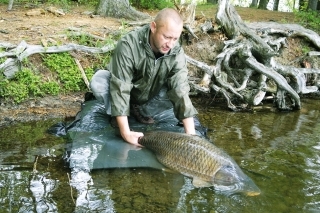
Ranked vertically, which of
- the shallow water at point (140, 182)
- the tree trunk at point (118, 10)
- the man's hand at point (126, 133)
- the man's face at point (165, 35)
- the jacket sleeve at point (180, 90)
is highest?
the tree trunk at point (118, 10)

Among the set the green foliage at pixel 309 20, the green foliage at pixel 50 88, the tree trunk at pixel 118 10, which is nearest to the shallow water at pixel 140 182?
the green foliage at pixel 50 88

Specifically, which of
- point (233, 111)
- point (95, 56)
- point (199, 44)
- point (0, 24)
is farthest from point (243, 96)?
point (0, 24)

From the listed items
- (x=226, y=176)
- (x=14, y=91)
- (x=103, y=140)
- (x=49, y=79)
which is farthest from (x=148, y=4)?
(x=226, y=176)

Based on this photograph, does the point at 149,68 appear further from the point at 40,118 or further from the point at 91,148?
the point at 40,118

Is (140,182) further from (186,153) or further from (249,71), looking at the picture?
(249,71)

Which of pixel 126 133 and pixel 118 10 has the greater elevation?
Answer: pixel 118 10

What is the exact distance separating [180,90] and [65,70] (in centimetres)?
275

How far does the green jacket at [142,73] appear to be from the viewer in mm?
4426

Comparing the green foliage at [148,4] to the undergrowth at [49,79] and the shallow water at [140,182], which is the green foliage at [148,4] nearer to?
the undergrowth at [49,79]

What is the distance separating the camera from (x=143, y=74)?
15.2ft

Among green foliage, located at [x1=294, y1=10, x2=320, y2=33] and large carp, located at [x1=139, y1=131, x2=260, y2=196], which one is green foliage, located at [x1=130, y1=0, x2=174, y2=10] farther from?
large carp, located at [x1=139, y1=131, x2=260, y2=196]

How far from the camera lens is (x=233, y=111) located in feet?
22.7

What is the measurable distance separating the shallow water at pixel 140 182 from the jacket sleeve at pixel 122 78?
1.93 feet

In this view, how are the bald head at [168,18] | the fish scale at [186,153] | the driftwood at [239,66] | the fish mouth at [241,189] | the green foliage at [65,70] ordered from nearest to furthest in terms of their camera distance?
the fish mouth at [241,189], the fish scale at [186,153], the bald head at [168,18], the green foliage at [65,70], the driftwood at [239,66]
